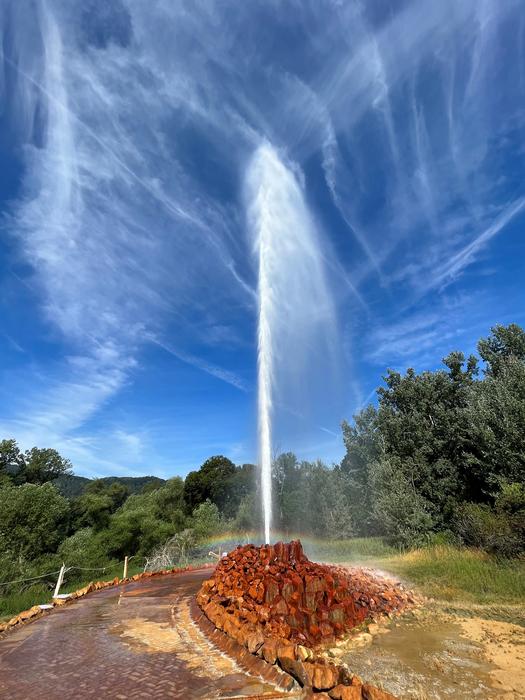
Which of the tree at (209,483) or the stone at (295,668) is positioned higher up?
the tree at (209,483)

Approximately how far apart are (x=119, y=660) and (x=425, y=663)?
16.0 ft

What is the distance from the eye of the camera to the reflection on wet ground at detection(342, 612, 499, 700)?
5.59 m

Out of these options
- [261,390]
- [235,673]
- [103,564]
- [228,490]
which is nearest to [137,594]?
[235,673]

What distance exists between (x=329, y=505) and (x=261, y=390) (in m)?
15.1

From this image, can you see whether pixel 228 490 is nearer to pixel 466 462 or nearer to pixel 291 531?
pixel 291 531

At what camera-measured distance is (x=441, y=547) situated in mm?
18594

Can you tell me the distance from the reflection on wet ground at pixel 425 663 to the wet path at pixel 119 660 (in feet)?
8.17

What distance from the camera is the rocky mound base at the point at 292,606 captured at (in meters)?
4.84

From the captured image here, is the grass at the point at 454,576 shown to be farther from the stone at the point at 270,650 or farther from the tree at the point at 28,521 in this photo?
the tree at the point at 28,521

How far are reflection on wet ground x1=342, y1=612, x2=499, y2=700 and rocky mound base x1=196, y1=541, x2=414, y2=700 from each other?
2.71 feet

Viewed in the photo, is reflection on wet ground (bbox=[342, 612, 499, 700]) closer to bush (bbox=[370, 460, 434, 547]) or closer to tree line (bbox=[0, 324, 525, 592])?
tree line (bbox=[0, 324, 525, 592])

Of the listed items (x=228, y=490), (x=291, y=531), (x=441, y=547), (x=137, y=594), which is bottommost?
(x=137, y=594)

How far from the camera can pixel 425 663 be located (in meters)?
6.60

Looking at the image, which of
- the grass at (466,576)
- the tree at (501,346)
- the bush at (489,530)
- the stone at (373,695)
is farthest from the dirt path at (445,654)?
the tree at (501,346)
